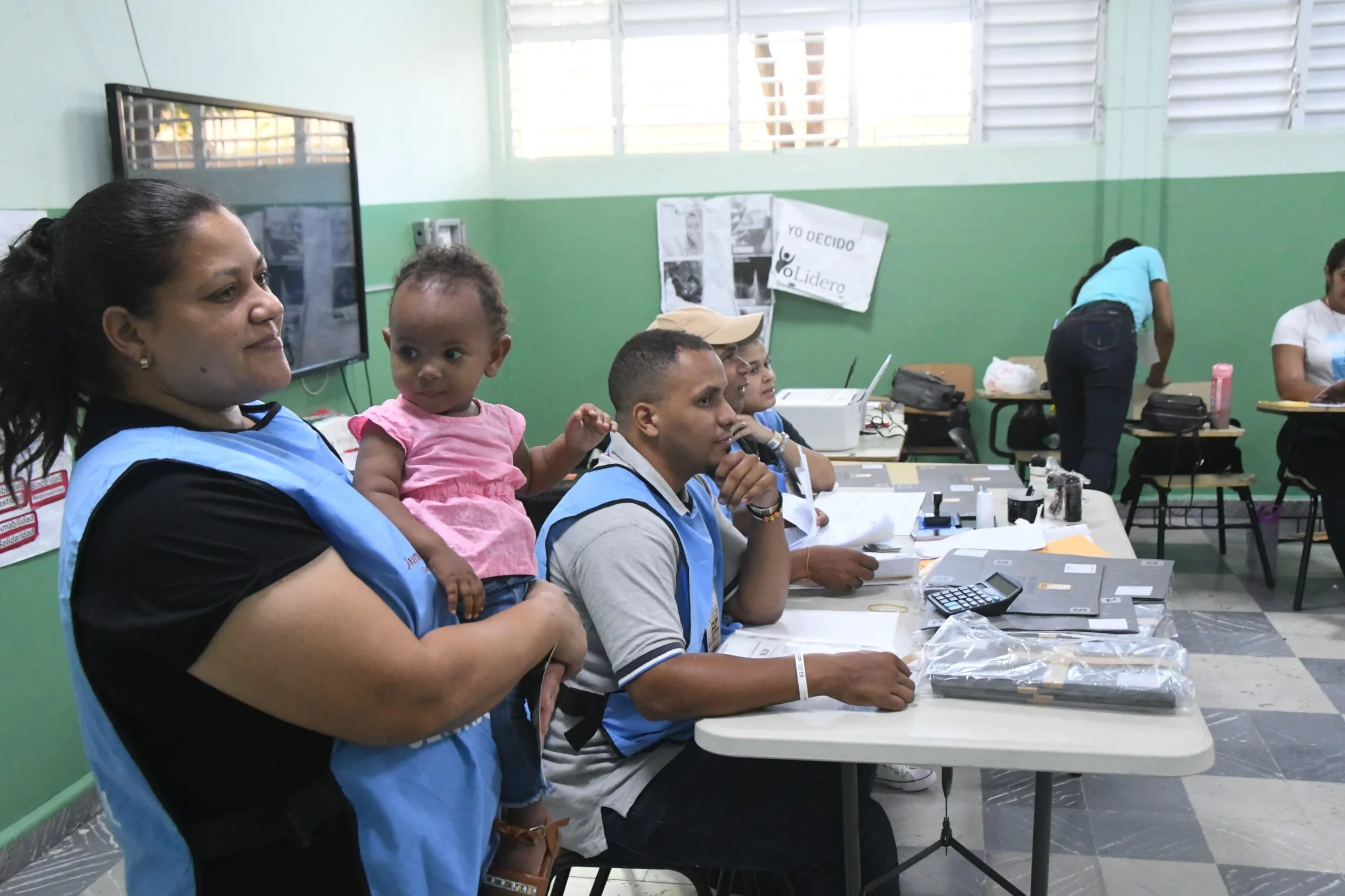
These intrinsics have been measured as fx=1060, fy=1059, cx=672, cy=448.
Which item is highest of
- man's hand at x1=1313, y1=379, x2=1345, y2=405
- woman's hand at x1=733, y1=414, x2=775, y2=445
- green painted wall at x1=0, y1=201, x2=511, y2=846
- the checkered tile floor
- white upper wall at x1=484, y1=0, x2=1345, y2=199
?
white upper wall at x1=484, y1=0, x2=1345, y2=199

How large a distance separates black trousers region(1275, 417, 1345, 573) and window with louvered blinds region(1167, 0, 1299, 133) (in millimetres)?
1956

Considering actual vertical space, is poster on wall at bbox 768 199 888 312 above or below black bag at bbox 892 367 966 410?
above

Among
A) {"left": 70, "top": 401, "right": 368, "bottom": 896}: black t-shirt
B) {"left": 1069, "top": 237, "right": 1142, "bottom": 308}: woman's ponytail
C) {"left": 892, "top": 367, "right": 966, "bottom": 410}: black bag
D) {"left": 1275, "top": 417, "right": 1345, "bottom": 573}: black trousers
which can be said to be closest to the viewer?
{"left": 70, "top": 401, "right": 368, "bottom": 896}: black t-shirt

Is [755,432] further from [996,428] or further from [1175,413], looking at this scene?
[996,428]

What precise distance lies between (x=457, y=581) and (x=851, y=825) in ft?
2.70

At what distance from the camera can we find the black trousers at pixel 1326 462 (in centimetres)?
434

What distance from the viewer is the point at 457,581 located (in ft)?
4.60

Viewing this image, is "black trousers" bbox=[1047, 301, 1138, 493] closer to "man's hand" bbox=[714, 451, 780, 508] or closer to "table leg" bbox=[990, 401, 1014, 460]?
"table leg" bbox=[990, 401, 1014, 460]

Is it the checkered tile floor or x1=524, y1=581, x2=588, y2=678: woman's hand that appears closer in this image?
x1=524, y1=581, x2=588, y2=678: woman's hand

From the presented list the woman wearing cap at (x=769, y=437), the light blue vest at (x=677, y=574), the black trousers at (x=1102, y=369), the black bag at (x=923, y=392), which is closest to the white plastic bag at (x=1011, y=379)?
the black bag at (x=923, y=392)

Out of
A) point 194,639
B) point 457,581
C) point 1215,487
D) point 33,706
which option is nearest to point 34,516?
point 33,706

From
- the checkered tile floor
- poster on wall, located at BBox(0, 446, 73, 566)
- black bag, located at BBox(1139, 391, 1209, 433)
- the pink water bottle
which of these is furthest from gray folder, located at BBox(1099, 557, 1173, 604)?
the pink water bottle

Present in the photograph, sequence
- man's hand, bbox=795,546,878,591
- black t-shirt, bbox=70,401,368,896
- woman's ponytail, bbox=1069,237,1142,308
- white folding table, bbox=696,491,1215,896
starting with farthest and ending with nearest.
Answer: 1. woman's ponytail, bbox=1069,237,1142,308
2. man's hand, bbox=795,546,878,591
3. white folding table, bbox=696,491,1215,896
4. black t-shirt, bbox=70,401,368,896

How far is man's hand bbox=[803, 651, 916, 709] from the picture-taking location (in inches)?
64.3
